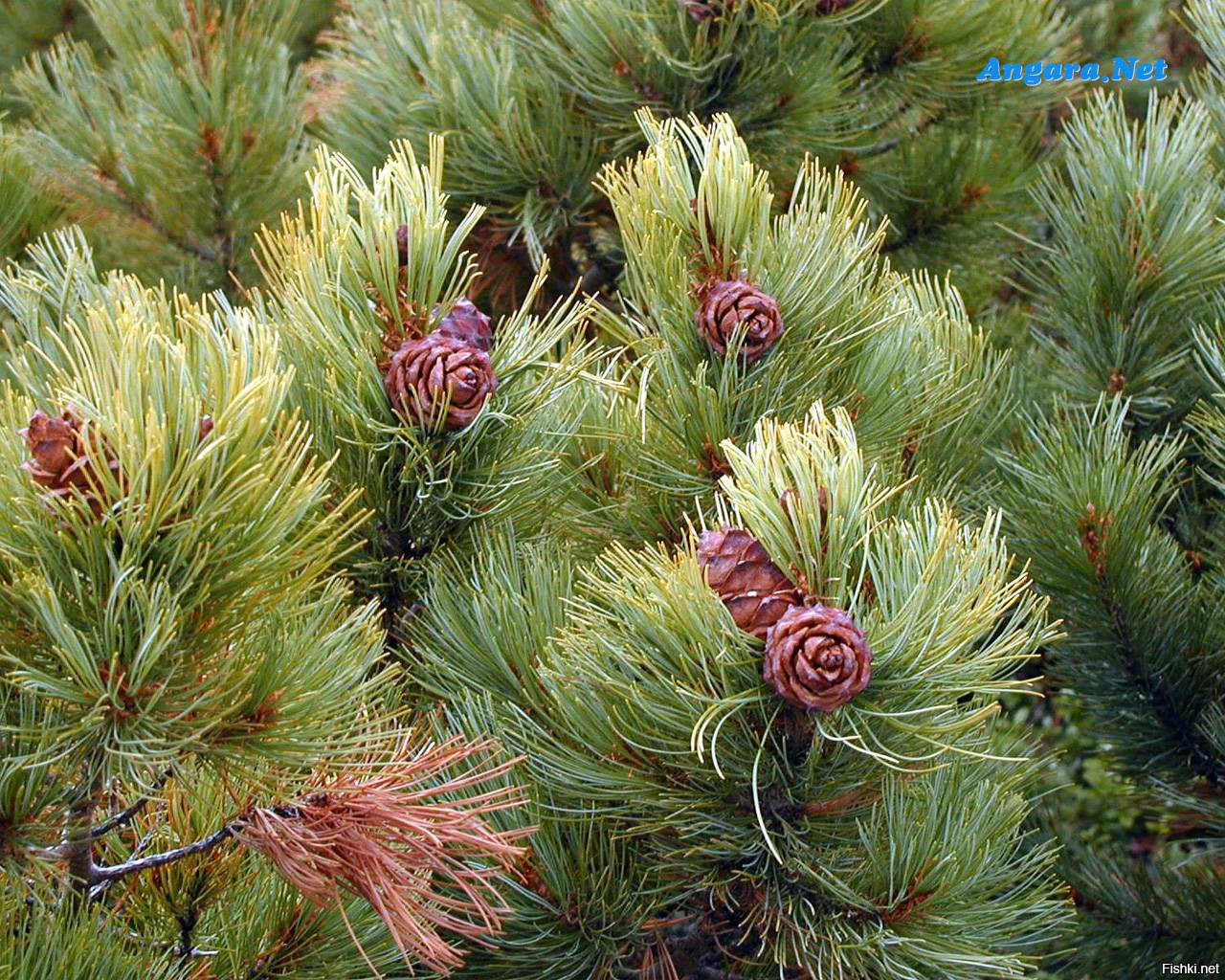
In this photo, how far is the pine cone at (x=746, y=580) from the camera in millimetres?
729

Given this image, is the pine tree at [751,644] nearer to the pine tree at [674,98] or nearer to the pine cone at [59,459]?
the pine cone at [59,459]

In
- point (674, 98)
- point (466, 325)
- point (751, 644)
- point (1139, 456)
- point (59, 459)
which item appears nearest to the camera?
point (59, 459)

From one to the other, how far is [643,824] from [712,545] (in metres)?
0.19

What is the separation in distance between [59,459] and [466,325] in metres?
0.30

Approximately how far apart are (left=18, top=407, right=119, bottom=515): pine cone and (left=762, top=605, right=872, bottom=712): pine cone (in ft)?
1.13

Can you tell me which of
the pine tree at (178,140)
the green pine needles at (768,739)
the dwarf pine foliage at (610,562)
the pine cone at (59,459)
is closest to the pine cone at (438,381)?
the dwarf pine foliage at (610,562)

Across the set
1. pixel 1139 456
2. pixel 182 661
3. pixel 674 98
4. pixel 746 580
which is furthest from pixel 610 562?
pixel 674 98

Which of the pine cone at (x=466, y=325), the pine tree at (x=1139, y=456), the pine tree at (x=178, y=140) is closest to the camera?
the pine cone at (x=466, y=325)

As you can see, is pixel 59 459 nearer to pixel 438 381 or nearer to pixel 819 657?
pixel 438 381

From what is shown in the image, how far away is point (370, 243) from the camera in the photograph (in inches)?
33.1

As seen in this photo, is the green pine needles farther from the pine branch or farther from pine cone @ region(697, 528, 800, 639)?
the pine branch

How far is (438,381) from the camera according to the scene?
824mm

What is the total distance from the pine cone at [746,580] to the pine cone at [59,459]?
0.32 meters

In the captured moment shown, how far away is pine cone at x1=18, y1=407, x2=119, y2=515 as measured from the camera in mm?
623
